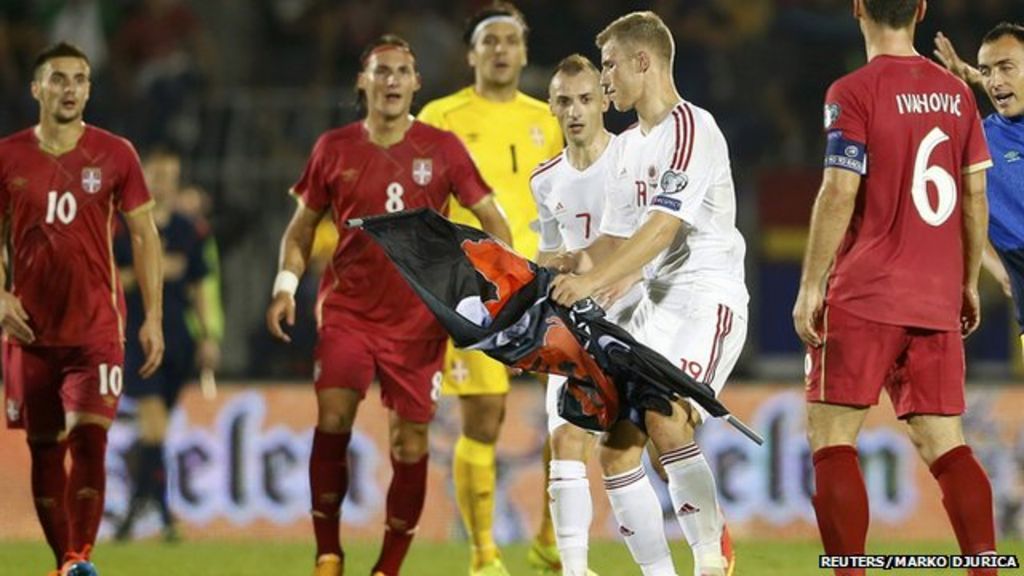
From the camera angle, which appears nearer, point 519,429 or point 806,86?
point 519,429

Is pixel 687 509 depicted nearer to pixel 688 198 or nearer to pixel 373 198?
pixel 688 198

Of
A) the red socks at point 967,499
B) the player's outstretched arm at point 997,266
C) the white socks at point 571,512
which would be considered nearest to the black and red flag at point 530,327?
the white socks at point 571,512

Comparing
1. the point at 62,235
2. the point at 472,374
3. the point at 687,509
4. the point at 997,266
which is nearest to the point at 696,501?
the point at 687,509

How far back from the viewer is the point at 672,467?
7.31 meters

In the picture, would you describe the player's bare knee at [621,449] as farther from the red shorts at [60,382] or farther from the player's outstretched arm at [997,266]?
the red shorts at [60,382]

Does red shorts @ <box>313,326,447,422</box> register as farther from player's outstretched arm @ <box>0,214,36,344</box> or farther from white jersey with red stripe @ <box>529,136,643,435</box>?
player's outstretched arm @ <box>0,214,36,344</box>

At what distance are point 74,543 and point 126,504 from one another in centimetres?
402

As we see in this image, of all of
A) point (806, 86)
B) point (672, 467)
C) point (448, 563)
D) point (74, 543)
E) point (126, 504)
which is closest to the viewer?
point (672, 467)

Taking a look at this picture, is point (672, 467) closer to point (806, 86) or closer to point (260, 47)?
point (806, 86)

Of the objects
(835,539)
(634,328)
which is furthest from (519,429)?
(835,539)

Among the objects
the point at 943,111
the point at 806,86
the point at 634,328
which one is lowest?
the point at 634,328

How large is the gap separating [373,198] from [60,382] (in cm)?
166

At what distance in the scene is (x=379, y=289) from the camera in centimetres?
884

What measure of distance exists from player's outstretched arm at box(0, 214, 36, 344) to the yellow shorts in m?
2.09
